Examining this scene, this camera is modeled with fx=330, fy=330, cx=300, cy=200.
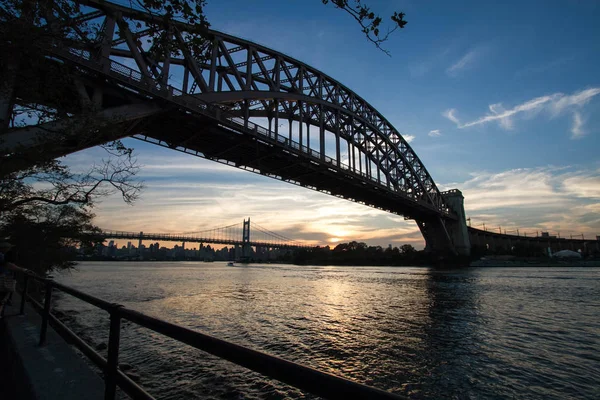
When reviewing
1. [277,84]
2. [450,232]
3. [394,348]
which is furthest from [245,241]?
[394,348]

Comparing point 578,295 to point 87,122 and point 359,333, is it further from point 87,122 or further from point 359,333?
point 87,122

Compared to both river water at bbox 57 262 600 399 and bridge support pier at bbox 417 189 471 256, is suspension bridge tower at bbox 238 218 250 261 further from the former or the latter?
river water at bbox 57 262 600 399

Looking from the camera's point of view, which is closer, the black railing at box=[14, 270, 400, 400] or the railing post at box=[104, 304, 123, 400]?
the black railing at box=[14, 270, 400, 400]

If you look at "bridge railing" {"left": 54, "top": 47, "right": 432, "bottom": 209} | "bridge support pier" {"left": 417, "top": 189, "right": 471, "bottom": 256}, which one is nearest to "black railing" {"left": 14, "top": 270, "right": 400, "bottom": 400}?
"bridge railing" {"left": 54, "top": 47, "right": 432, "bottom": 209}

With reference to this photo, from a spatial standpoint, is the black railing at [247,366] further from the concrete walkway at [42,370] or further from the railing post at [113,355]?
the concrete walkway at [42,370]

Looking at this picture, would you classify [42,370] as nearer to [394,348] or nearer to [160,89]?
[394,348]

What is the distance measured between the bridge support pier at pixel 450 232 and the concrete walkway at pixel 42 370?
256 feet

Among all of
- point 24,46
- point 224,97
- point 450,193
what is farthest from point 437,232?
point 24,46

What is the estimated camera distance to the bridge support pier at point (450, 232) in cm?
7600

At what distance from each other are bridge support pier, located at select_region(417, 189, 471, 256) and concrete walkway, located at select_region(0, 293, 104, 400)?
256 feet

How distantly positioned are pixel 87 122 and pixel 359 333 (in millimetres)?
11952

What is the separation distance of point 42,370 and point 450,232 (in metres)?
86.5

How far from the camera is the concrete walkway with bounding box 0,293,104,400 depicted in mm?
3259

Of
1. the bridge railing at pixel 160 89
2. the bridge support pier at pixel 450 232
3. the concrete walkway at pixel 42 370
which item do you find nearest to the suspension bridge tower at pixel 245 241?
the bridge support pier at pixel 450 232
